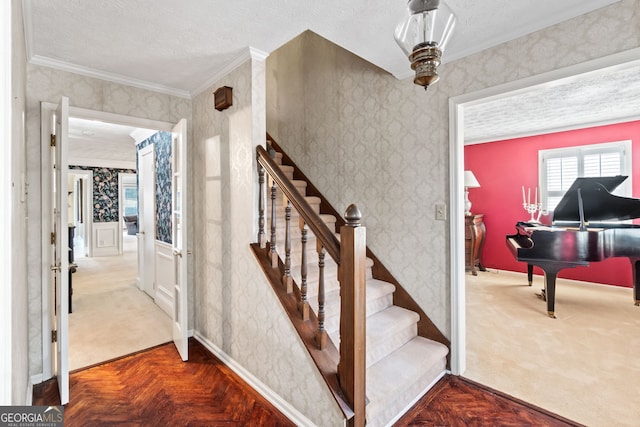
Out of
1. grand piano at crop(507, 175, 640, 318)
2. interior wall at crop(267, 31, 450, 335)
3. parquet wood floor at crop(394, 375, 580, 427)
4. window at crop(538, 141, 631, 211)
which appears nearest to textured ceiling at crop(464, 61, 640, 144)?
window at crop(538, 141, 631, 211)

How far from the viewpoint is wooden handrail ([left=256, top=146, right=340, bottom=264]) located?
158 cm

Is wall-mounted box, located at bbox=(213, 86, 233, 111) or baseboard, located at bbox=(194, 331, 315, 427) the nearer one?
baseboard, located at bbox=(194, 331, 315, 427)

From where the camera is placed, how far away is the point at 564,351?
2521 millimetres

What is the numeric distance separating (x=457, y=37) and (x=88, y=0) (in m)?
2.19

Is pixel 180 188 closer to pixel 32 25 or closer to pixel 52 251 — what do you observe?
pixel 52 251

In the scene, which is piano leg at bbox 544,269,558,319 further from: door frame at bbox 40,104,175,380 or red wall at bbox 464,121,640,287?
door frame at bbox 40,104,175,380

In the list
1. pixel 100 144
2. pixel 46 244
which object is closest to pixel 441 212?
pixel 46 244

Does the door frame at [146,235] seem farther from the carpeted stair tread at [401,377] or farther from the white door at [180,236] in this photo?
the carpeted stair tread at [401,377]

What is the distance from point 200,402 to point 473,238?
4640 mm

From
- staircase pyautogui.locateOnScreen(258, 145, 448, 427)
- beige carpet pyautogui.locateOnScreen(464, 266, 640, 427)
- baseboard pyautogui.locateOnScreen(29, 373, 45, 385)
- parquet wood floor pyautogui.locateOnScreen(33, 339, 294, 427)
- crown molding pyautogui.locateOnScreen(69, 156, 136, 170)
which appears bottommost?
parquet wood floor pyautogui.locateOnScreen(33, 339, 294, 427)

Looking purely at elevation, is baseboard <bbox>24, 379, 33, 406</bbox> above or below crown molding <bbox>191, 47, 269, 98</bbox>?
below

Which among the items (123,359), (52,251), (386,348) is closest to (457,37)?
(386,348)

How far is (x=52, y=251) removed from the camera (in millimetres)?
2238

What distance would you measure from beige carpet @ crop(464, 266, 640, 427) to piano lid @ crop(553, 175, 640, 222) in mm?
1084
